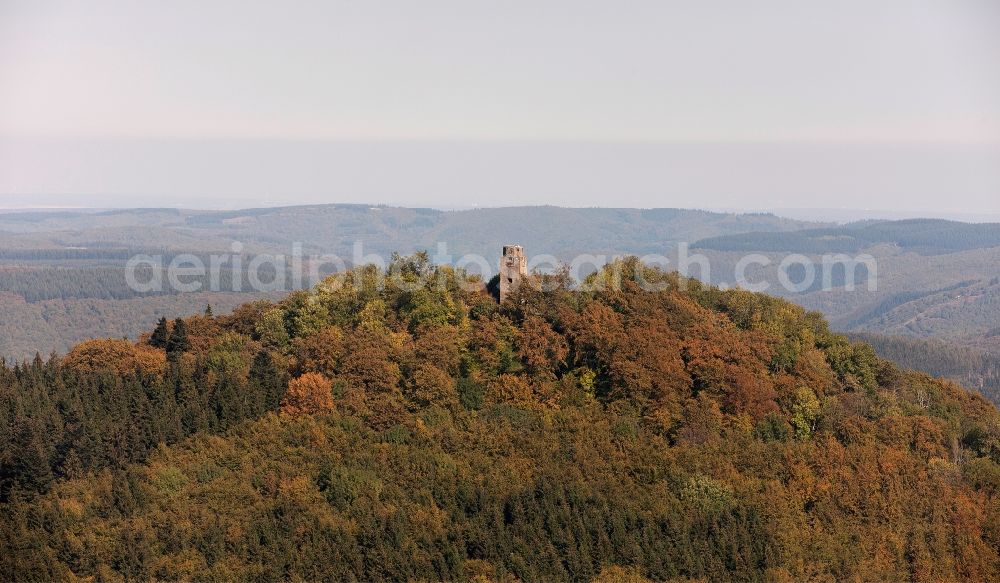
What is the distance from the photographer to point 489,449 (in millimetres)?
73188

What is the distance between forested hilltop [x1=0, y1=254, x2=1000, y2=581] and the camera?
63469 millimetres

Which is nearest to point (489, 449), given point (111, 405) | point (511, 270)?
point (511, 270)

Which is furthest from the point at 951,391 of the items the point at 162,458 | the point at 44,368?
the point at 44,368

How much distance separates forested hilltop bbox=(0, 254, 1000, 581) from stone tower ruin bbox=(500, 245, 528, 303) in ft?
8.04

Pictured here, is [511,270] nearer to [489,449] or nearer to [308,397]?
[489,449]

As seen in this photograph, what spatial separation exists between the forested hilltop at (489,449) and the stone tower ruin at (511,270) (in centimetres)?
245

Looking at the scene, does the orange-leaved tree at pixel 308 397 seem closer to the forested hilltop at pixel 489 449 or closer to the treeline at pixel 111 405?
the forested hilltop at pixel 489 449

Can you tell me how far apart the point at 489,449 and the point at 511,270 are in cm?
1992

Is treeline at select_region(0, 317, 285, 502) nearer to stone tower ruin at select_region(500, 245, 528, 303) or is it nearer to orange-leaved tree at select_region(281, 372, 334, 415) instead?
orange-leaved tree at select_region(281, 372, 334, 415)

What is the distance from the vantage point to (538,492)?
2667 inches

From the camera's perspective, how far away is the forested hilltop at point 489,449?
6347cm

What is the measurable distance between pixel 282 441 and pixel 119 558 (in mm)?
14600

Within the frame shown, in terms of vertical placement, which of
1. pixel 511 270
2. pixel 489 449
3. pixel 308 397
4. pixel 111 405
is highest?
pixel 511 270

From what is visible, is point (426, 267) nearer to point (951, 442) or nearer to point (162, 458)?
point (162, 458)
